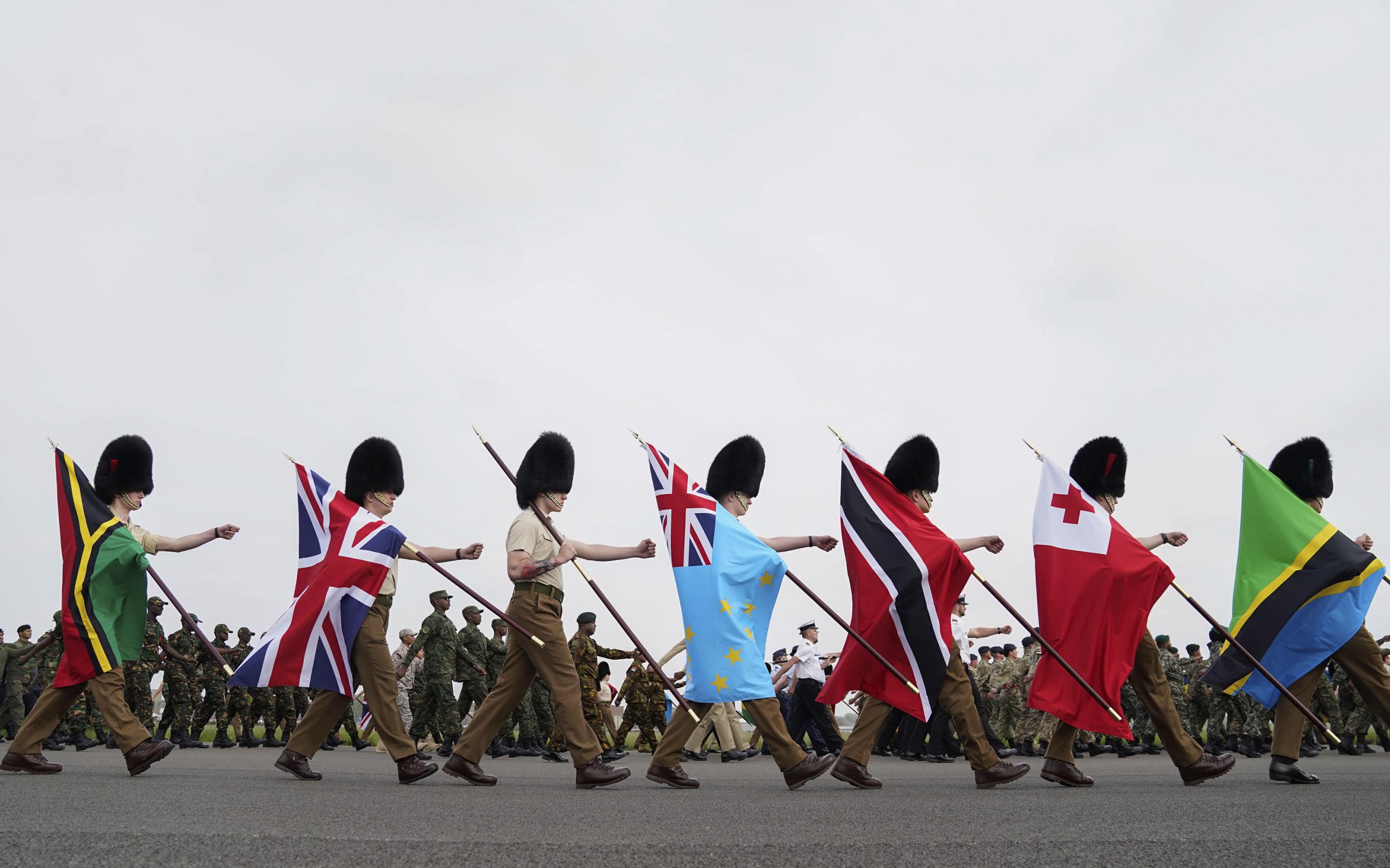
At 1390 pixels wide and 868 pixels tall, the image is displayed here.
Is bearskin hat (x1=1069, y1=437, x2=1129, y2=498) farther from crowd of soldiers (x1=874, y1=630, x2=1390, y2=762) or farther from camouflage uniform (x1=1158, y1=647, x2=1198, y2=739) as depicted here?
camouflage uniform (x1=1158, y1=647, x2=1198, y2=739)

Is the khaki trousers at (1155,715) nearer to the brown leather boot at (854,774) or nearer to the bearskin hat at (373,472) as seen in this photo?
the brown leather boot at (854,774)

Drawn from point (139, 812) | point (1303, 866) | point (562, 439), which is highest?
point (562, 439)

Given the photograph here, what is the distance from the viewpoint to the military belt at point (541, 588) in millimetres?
7277

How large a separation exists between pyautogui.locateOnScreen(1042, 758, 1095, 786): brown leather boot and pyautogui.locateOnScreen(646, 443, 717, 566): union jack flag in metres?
2.76

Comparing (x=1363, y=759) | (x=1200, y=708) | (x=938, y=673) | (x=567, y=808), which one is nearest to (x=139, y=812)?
(x=567, y=808)

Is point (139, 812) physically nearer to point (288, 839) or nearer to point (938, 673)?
point (288, 839)

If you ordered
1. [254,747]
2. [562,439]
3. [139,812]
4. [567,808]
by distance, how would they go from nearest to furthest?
1. [139,812]
2. [567,808]
3. [562,439]
4. [254,747]

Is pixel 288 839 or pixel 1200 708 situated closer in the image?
pixel 288 839

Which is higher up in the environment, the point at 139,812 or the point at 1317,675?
Answer: the point at 1317,675

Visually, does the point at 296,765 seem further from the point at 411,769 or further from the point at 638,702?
the point at 638,702

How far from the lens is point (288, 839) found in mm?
4055

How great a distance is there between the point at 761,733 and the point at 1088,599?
2.45 meters

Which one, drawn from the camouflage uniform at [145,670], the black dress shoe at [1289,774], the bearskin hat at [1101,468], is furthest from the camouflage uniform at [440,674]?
the black dress shoe at [1289,774]

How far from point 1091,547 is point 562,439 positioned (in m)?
3.89
